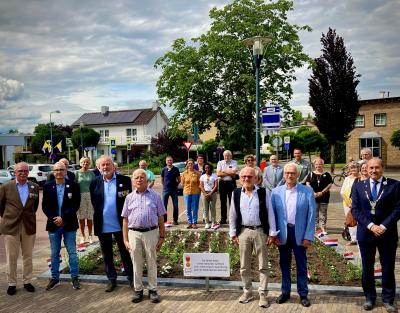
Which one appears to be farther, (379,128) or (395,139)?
(379,128)

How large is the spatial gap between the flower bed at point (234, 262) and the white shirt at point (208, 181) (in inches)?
60.8

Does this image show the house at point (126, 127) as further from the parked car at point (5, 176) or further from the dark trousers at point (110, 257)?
the dark trousers at point (110, 257)

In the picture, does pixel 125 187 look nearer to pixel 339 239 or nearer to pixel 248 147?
pixel 339 239

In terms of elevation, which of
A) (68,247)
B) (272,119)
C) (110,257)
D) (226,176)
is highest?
(272,119)

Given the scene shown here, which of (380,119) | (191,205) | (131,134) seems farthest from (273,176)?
(131,134)

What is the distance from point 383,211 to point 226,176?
621cm

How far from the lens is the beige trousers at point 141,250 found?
226 inches

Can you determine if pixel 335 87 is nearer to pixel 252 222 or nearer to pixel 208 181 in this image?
pixel 208 181

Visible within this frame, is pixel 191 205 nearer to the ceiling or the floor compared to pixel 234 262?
nearer to the ceiling

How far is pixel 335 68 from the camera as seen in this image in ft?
104

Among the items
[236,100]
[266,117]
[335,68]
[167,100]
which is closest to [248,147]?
[236,100]

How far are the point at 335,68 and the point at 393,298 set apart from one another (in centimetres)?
2887

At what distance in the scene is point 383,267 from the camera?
532cm

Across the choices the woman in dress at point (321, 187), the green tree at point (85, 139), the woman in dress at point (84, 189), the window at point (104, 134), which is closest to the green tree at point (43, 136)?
the green tree at point (85, 139)
